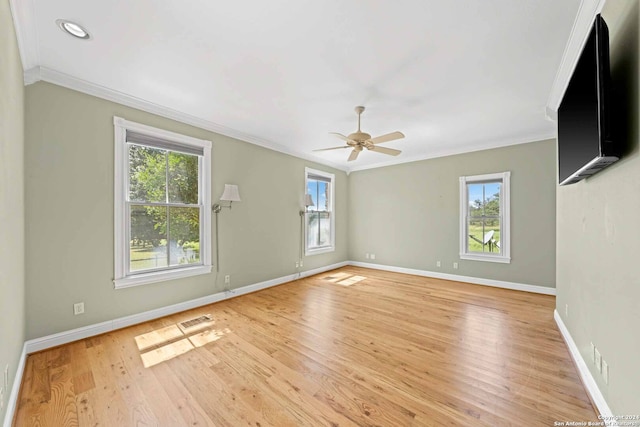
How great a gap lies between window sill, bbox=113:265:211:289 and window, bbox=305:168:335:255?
236cm

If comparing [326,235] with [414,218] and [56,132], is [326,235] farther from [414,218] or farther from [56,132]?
[56,132]

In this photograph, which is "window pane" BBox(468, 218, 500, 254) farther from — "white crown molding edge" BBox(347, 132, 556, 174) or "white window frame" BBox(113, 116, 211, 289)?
"white window frame" BBox(113, 116, 211, 289)

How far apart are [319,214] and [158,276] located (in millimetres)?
3542

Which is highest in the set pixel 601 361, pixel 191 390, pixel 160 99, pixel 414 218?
pixel 160 99

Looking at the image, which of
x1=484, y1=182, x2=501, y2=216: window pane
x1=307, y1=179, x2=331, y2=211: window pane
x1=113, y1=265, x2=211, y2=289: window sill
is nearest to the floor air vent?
x1=113, y1=265, x2=211, y2=289: window sill

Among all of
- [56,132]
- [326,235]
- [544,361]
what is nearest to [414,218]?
[326,235]

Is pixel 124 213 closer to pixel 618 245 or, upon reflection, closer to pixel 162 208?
pixel 162 208

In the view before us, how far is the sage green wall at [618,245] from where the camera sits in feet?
4.18

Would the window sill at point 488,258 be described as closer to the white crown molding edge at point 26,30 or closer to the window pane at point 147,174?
the window pane at point 147,174

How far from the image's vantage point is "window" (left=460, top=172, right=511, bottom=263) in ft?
15.3

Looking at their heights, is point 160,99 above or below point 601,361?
above

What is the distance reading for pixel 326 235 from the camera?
626cm

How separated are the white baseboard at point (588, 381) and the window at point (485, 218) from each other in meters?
2.27

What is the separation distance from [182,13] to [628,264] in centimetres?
312
